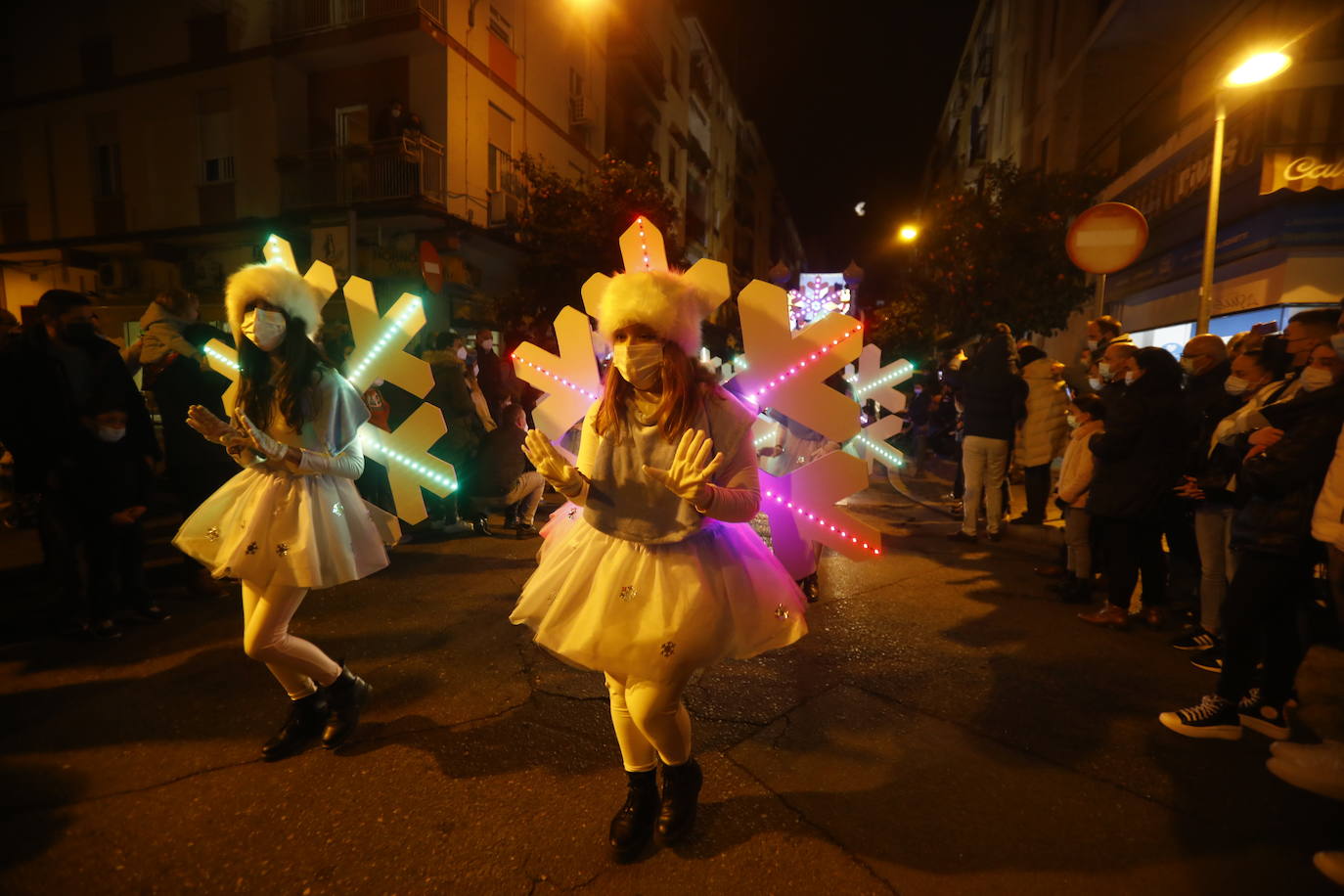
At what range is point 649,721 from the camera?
218 centimetres

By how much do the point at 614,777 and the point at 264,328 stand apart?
2.35m

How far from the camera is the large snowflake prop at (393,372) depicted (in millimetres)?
3127

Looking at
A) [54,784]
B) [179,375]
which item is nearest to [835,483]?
[54,784]

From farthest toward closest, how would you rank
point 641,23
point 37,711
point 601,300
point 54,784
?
point 641,23, point 37,711, point 54,784, point 601,300

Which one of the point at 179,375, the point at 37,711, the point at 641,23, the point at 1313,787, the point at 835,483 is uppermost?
the point at 641,23

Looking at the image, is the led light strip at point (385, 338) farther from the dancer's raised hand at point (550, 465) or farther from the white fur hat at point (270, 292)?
the dancer's raised hand at point (550, 465)

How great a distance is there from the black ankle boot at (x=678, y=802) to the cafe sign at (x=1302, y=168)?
38.6ft

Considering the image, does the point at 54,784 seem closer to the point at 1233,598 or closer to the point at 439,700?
the point at 439,700

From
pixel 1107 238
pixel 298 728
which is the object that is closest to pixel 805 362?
pixel 298 728

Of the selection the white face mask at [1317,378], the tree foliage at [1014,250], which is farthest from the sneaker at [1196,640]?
the tree foliage at [1014,250]

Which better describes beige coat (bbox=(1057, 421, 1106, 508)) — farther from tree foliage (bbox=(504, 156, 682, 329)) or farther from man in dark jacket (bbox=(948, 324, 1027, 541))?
tree foliage (bbox=(504, 156, 682, 329))

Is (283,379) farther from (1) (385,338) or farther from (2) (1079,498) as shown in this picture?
(2) (1079,498)

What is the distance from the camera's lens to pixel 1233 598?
2994mm

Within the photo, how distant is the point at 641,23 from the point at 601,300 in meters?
26.6
